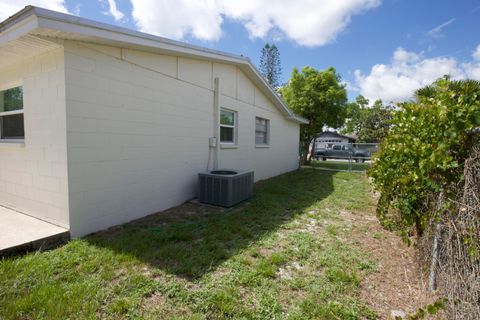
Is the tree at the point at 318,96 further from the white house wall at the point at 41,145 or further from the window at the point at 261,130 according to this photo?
the white house wall at the point at 41,145

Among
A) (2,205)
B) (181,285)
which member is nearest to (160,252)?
(181,285)

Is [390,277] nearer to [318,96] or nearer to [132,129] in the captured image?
[132,129]

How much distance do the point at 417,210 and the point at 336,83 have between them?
47.5 feet

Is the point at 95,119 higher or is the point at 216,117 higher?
the point at 216,117

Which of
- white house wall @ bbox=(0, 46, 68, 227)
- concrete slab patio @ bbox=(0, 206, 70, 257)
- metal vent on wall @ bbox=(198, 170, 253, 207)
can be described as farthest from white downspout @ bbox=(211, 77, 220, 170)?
concrete slab patio @ bbox=(0, 206, 70, 257)

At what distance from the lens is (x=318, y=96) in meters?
15.3

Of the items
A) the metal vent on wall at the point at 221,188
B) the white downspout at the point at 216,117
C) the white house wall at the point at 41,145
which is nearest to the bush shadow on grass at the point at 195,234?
the metal vent on wall at the point at 221,188

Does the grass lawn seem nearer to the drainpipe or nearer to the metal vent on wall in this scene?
the metal vent on wall

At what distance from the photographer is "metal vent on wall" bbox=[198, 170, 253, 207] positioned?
208 inches

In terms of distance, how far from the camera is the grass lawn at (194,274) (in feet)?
6.77

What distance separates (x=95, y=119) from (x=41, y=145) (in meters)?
0.94

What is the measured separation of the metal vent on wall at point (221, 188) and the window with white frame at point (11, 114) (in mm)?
3461

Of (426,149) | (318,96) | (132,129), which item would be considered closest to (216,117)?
(132,129)

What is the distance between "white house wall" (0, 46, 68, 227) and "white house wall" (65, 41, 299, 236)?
0.17 metres
